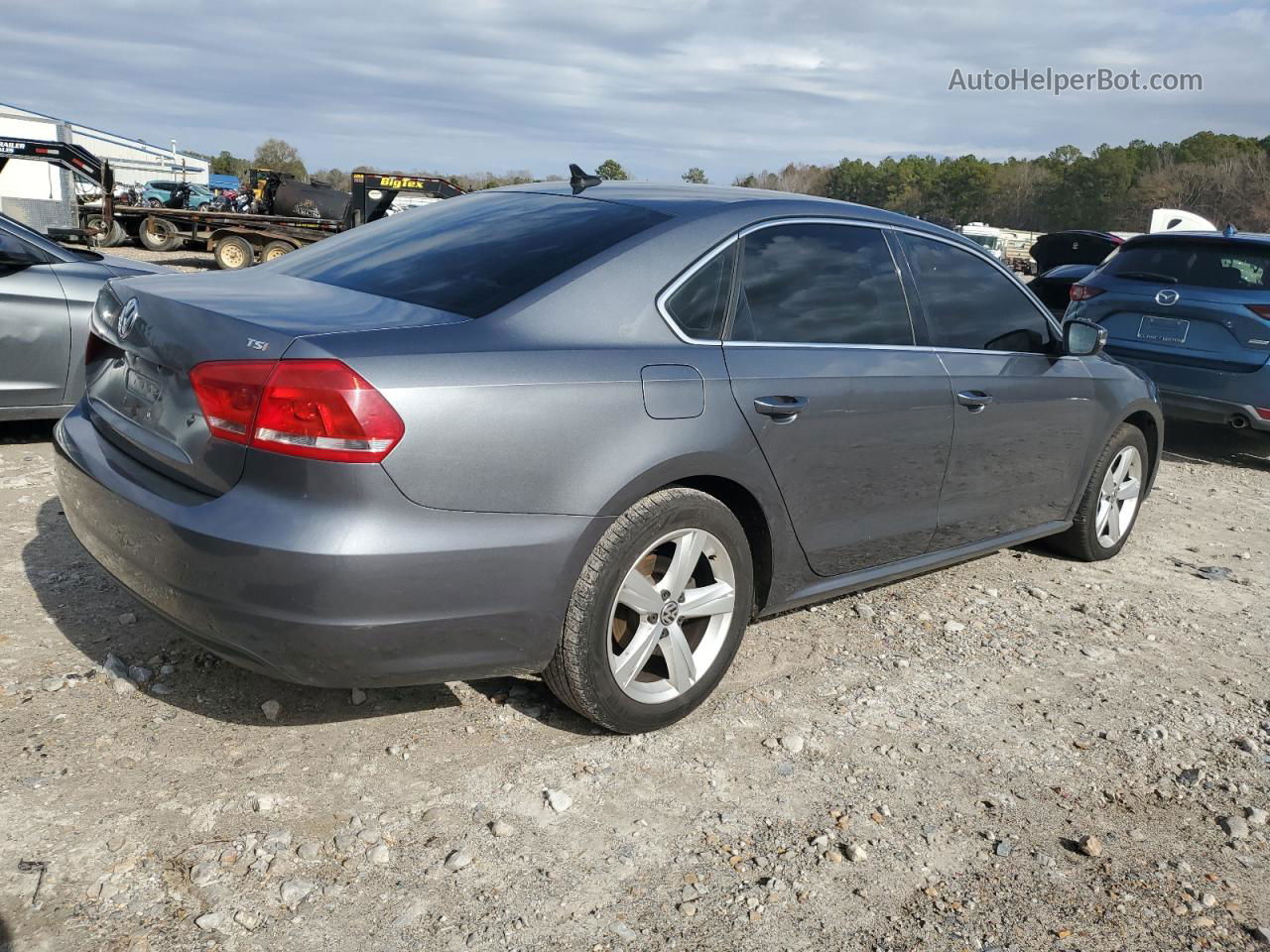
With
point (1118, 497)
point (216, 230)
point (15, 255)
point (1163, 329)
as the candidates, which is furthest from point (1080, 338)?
point (216, 230)

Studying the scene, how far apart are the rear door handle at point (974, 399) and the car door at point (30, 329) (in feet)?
15.5

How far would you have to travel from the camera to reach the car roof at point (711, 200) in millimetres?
3434

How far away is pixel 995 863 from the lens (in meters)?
2.76

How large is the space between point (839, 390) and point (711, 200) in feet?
2.45

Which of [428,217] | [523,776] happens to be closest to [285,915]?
[523,776]

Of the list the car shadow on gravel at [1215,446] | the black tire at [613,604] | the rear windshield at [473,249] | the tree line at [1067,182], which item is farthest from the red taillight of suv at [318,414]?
the tree line at [1067,182]

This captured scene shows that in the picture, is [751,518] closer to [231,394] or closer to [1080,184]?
[231,394]

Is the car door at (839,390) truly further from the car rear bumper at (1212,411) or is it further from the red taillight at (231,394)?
the car rear bumper at (1212,411)

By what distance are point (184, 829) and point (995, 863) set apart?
2.02m

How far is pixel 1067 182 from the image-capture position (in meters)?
99.2

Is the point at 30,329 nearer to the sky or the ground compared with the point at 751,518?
nearer to the ground

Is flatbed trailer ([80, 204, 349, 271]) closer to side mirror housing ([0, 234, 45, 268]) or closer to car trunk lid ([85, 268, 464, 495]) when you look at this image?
side mirror housing ([0, 234, 45, 268])

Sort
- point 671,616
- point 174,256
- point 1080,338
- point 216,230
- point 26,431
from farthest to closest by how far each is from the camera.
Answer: point 174,256, point 216,230, point 26,431, point 1080,338, point 671,616

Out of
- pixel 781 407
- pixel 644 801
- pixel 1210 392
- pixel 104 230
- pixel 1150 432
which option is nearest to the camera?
pixel 644 801
